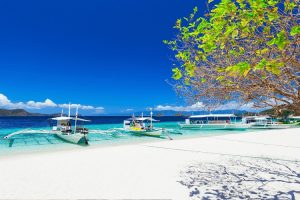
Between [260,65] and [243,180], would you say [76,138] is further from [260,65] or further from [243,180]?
[260,65]

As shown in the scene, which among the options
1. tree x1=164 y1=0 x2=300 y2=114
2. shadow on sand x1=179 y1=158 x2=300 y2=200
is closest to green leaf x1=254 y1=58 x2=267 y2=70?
tree x1=164 y1=0 x2=300 y2=114

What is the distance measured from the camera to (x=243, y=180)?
27.0 feet

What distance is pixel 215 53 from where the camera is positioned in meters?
4.30

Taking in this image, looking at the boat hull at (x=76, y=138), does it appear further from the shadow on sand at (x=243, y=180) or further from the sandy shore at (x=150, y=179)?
the shadow on sand at (x=243, y=180)

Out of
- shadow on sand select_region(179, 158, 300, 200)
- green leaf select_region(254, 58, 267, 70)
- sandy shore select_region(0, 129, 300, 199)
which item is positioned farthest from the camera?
sandy shore select_region(0, 129, 300, 199)

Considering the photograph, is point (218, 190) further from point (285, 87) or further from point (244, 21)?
point (244, 21)

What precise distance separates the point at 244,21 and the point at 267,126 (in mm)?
48482

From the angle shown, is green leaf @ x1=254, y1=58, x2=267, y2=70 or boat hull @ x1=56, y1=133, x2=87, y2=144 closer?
green leaf @ x1=254, y1=58, x2=267, y2=70

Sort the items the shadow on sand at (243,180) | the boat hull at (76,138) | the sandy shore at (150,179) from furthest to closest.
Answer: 1. the boat hull at (76,138)
2. the sandy shore at (150,179)
3. the shadow on sand at (243,180)

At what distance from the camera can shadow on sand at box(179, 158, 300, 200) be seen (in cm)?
670

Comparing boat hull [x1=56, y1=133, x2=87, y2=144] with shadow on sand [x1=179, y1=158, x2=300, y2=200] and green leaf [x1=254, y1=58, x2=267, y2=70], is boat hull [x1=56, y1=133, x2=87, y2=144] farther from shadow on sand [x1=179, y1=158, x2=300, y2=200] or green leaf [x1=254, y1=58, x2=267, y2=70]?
green leaf [x1=254, y1=58, x2=267, y2=70]

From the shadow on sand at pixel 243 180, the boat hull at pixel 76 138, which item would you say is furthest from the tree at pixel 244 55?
the boat hull at pixel 76 138

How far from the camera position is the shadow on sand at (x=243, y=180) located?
670cm

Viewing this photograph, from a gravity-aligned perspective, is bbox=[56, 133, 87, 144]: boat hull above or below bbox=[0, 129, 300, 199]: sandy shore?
above
